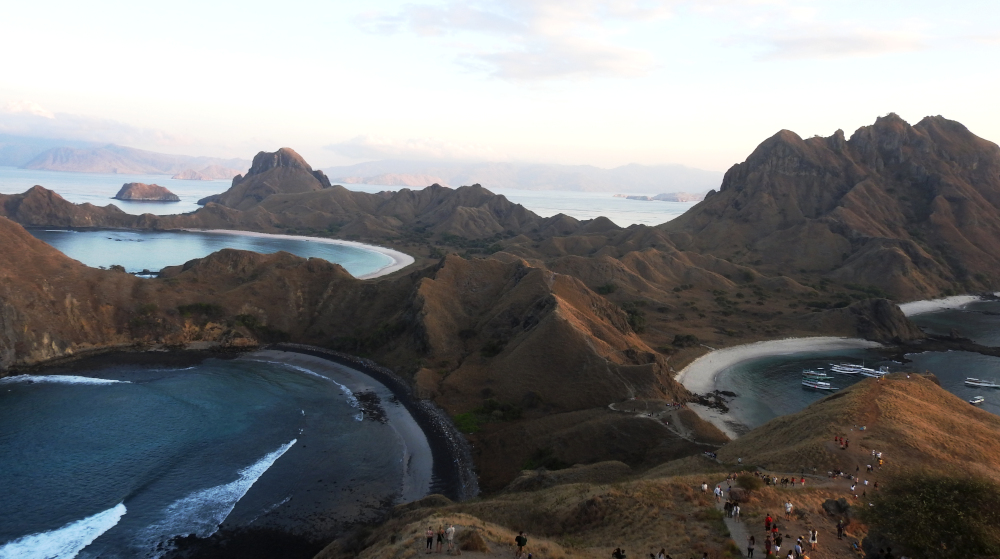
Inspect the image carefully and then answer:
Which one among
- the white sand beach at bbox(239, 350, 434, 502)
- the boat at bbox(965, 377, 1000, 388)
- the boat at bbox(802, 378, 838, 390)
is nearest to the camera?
the white sand beach at bbox(239, 350, 434, 502)

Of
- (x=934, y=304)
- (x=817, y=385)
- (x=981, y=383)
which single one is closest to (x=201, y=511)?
(x=817, y=385)

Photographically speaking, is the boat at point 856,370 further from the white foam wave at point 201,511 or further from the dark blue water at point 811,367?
the white foam wave at point 201,511

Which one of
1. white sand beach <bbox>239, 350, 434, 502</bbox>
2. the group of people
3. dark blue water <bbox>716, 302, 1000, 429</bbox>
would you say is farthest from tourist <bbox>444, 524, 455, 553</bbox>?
dark blue water <bbox>716, 302, 1000, 429</bbox>

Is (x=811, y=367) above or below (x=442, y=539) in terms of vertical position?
below

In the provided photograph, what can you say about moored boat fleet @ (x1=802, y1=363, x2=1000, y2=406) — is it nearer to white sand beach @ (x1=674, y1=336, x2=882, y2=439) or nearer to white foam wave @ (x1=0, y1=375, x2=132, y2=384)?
white sand beach @ (x1=674, y1=336, x2=882, y2=439)

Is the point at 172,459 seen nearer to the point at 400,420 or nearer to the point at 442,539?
the point at 400,420

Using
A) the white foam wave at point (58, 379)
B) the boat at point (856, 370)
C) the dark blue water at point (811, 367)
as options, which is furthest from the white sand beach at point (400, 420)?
the boat at point (856, 370)
